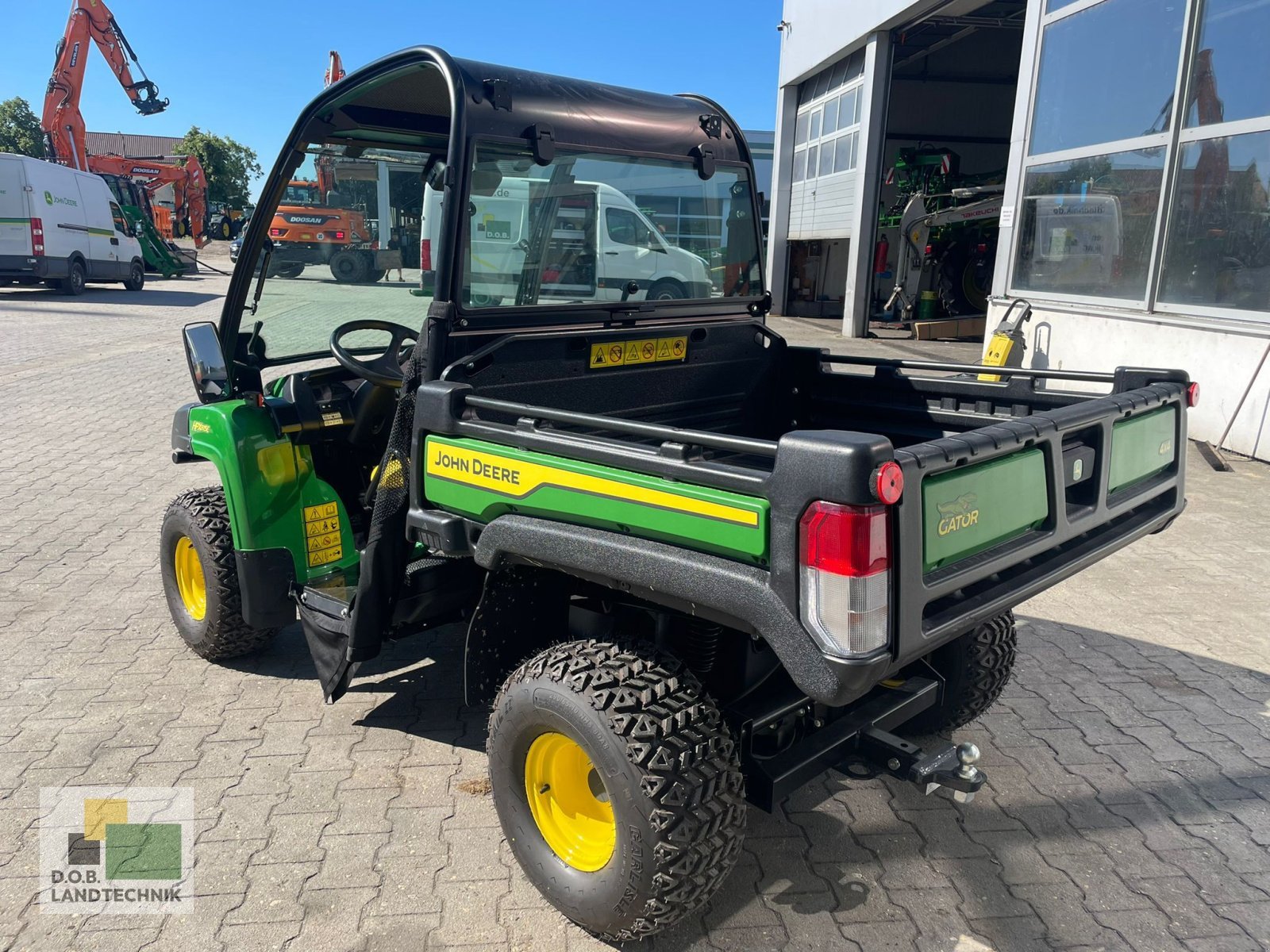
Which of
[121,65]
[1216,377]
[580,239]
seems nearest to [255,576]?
[580,239]

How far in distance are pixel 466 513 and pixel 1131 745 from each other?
8.22 feet

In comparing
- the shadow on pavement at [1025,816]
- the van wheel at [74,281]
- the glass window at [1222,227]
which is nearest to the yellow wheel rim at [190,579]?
the shadow on pavement at [1025,816]

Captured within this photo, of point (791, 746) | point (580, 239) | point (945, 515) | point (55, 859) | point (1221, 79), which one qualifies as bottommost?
point (55, 859)

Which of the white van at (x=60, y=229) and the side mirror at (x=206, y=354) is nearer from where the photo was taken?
the side mirror at (x=206, y=354)

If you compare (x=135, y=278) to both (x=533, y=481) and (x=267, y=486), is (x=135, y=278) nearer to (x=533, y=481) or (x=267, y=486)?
(x=267, y=486)

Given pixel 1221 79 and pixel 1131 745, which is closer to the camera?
pixel 1131 745

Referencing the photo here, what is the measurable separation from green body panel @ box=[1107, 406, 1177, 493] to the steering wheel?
7.27 feet

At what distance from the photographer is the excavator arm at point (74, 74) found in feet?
77.4

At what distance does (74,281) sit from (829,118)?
53.2 feet

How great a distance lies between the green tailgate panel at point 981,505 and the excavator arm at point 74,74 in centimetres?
2799

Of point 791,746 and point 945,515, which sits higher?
point 945,515

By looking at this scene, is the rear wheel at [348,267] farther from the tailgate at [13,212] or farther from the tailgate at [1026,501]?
the tailgate at [13,212]

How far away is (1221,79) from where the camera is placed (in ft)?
25.2

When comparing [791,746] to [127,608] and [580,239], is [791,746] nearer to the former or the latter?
[580,239]
